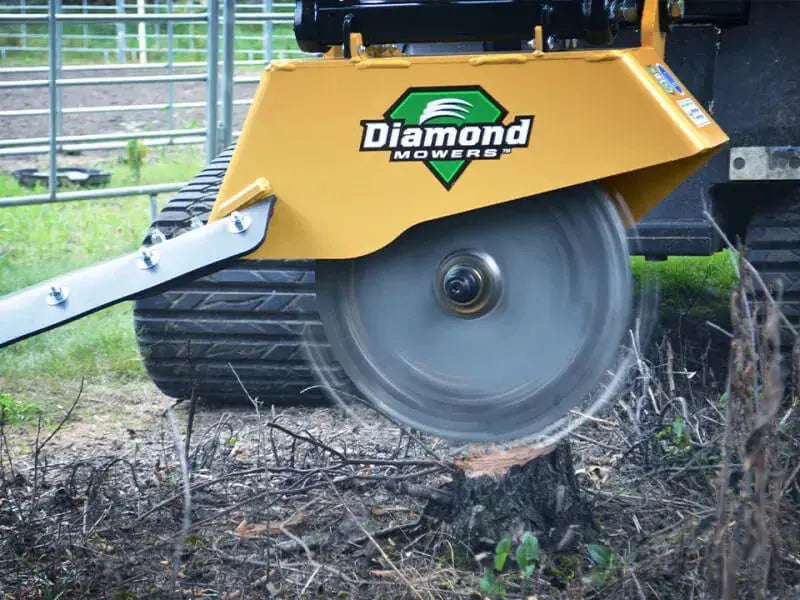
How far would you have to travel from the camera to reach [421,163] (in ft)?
9.73

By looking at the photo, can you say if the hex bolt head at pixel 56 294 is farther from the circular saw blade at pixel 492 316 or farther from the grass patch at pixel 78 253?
the grass patch at pixel 78 253

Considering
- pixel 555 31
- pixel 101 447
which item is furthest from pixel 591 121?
pixel 101 447

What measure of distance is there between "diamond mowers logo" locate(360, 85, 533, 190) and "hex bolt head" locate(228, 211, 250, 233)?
0.33 m

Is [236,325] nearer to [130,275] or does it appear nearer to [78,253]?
[130,275]

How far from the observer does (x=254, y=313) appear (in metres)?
4.47

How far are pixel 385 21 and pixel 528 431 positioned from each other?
3.53ft

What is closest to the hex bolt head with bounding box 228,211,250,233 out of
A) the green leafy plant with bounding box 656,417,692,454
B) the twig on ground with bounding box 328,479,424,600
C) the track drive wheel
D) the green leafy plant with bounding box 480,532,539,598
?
the twig on ground with bounding box 328,479,424,600

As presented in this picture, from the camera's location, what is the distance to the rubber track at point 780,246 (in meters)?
4.07

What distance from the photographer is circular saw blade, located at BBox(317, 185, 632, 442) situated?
3.05m

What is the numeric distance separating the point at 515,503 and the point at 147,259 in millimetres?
1107

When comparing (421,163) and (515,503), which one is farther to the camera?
(515,503)

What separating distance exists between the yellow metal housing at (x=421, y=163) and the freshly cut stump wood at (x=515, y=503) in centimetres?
68

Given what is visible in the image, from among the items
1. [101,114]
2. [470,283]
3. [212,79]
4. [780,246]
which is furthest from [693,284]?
[101,114]

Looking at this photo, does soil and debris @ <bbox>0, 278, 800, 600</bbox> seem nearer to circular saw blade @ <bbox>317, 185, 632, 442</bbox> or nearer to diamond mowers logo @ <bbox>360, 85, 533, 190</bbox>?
circular saw blade @ <bbox>317, 185, 632, 442</bbox>
